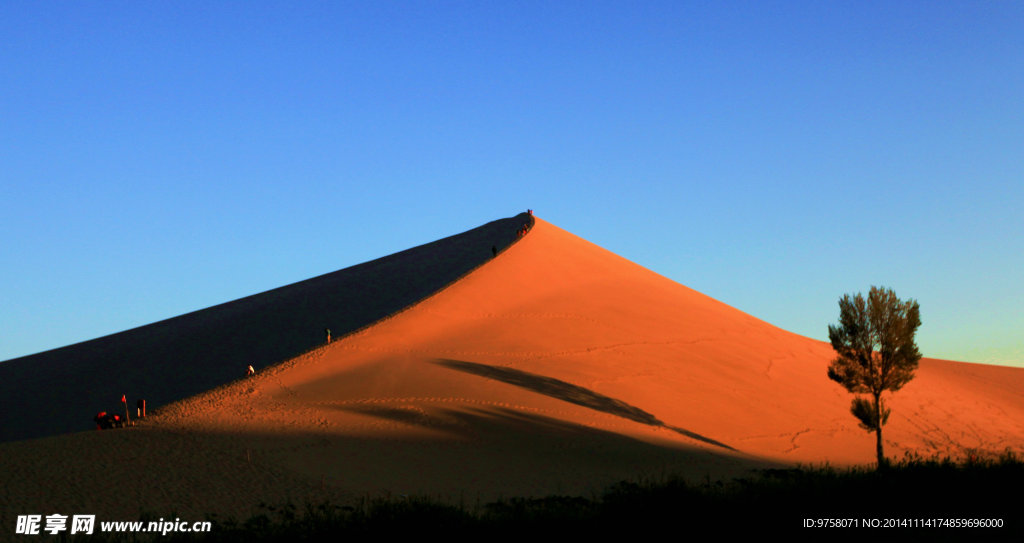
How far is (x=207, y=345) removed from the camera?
138 feet

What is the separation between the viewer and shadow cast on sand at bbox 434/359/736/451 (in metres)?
26.9

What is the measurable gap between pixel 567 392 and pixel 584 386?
3.36ft

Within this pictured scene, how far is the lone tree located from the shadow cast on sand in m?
5.10

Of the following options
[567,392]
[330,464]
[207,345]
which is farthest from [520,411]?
[207,345]

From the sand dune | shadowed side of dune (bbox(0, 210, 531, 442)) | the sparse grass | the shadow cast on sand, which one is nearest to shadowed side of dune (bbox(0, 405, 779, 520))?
the sand dune

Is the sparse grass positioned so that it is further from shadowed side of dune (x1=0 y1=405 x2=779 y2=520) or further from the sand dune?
the sand dune

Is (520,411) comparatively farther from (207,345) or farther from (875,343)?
(207,345)

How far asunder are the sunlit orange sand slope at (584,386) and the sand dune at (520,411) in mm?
94

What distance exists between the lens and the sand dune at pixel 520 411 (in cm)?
1994

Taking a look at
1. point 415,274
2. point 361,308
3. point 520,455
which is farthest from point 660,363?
point 415,274

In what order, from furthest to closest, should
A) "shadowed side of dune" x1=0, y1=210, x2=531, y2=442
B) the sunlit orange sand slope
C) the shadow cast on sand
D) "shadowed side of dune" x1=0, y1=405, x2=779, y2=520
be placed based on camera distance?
"shadowed side of dune" x1=0, y1=210, x2=531, y2=442 < the shadow cast on sand < the sunlit orange sand slope < "shadowed side of dune" x1=0, y1=405, x2=779, y2=520

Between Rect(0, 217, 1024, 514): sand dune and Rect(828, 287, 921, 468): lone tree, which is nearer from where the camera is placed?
Rect(0, 217, 1024, 514): sand dune

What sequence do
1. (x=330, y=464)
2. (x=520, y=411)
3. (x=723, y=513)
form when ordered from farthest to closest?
1. (x=520, y=411)
2. (x=330, y=464)
3. (x=723, y=513)

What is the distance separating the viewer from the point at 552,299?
128 feet
